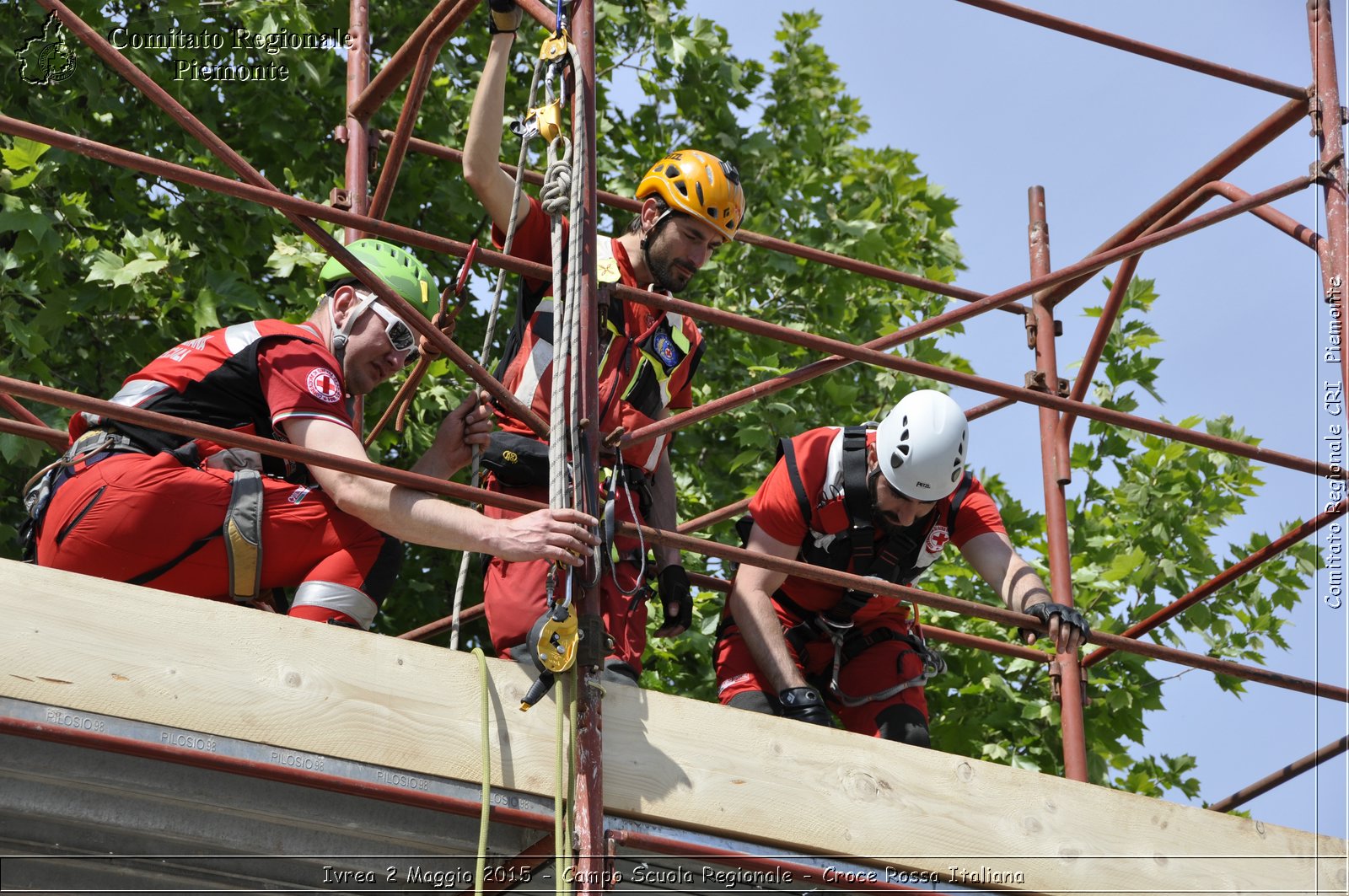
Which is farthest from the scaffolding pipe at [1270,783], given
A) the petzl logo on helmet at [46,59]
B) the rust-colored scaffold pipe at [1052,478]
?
the petzl logo on helmet at [46,59]

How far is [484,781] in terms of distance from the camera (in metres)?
3.67

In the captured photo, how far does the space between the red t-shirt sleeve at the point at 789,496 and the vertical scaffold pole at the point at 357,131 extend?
6.71 ft

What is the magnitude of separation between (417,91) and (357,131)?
862 mm

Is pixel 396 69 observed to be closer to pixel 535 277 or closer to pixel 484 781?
pixel 535 277

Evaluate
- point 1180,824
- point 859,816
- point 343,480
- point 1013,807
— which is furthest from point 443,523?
point 1180,824

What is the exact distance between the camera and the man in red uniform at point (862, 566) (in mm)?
5242

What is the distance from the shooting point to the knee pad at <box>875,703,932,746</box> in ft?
18.1

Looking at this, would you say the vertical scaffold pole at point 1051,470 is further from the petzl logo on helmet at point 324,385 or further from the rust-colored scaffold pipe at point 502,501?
the petzl logo on helmet at point 324,385

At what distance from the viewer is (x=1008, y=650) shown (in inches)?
260

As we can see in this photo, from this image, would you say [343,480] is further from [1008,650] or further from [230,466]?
[1008,650]

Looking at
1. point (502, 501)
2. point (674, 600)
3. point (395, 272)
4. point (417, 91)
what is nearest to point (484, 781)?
point (502, 501)

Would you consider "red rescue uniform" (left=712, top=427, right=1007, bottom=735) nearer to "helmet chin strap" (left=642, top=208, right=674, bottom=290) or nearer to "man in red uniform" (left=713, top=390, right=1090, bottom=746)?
"man in red uniform" (left=713, top=390, right=1090, bottom=746)

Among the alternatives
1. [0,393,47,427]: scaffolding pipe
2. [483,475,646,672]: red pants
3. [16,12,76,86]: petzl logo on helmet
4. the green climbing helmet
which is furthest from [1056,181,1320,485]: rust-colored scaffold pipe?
[16,12,76,86]: petzl logo on helmet

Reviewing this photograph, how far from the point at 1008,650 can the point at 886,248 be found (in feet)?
17.5
